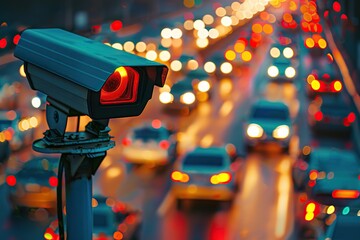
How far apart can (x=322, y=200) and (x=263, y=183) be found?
5.82 m

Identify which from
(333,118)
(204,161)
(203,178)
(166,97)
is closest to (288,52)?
(166,97)

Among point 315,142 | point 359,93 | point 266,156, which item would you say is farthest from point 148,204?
point 359,93

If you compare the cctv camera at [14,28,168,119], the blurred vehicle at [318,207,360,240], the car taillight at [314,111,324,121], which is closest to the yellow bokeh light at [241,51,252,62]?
the car taillight at [314,111,324,121]

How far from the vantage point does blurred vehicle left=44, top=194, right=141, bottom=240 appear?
1476cm

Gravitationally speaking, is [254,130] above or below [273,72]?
below

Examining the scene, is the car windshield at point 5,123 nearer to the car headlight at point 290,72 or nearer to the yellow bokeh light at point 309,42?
the car headlight at point 290,72

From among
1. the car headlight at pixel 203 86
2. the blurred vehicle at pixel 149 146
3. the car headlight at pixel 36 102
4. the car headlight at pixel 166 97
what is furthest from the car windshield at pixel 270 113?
the car headlight at pixel 203 86

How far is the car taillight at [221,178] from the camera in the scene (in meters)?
20.1

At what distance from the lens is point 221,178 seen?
2028 cm

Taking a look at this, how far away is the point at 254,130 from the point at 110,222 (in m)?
13.1

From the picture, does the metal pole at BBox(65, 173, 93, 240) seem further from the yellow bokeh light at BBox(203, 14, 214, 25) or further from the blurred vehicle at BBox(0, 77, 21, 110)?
the yellow bokeh light at BBox(203, 14, 214, 25)

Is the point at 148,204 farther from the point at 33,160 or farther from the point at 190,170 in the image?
the point at 33,160

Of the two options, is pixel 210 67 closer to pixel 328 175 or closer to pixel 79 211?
pixel 328 175

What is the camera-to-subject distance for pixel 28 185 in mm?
18656
